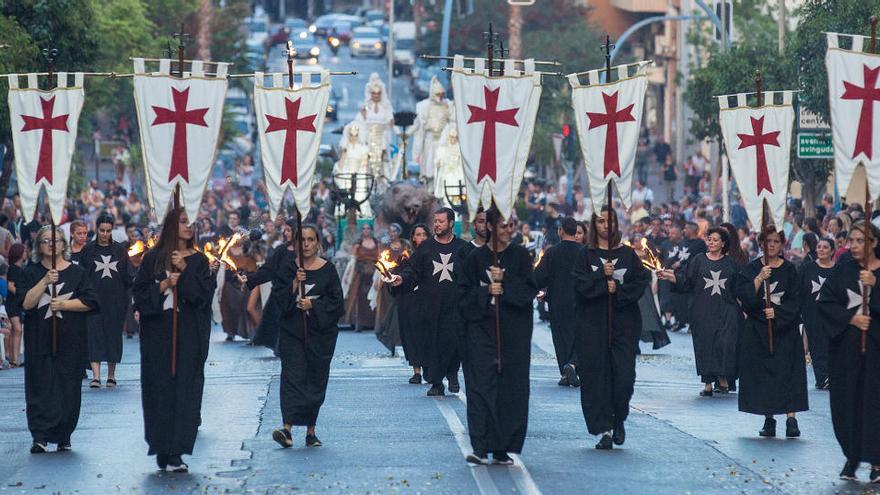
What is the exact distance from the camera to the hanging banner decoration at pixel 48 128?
15406 mm

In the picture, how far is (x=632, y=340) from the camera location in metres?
14.8

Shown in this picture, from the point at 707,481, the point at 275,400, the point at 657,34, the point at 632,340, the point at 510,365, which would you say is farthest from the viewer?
the point at 657,34

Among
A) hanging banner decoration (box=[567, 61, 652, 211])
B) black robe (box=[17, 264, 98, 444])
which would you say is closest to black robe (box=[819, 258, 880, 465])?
hanging banner decoration (box=[567, 61, 652, 211])

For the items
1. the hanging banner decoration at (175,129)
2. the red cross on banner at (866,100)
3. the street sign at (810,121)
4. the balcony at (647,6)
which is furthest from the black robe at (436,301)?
the balcony at (647,6)

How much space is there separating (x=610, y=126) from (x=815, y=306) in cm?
527

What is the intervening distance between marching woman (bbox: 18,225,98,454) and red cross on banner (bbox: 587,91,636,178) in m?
3.98

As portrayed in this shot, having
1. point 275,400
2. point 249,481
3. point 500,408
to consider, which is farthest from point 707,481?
point 275,400

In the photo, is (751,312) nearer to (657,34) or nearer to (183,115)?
(183,115)

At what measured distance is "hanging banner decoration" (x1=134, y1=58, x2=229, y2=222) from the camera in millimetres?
14391

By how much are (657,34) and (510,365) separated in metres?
66.8

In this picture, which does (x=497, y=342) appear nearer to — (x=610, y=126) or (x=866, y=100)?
(x=610, y=126)

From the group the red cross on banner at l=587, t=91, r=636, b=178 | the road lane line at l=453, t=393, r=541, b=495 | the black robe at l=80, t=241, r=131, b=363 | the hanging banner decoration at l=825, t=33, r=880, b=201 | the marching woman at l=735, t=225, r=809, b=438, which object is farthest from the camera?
the black robe at l=80, t=241, r=131, b=363

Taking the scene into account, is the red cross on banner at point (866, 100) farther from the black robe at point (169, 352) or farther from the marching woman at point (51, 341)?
the marching woman at point (51, 341)

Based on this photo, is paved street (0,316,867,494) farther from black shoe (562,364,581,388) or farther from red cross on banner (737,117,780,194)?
red cross on banner (737,117,780,194)
